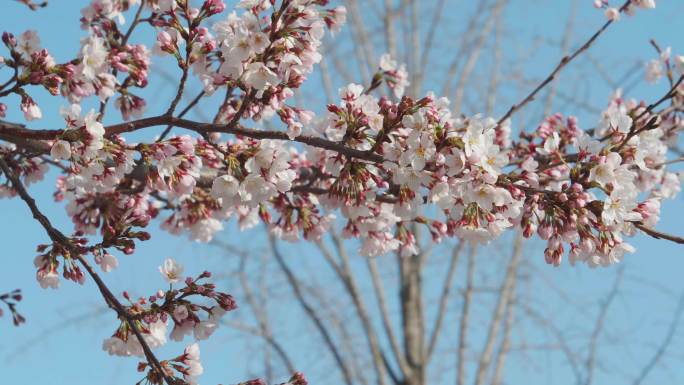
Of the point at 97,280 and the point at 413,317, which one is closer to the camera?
the point at 97,280

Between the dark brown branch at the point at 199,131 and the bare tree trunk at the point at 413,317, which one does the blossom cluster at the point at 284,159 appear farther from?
the bare tree trunk at the point at 413,317

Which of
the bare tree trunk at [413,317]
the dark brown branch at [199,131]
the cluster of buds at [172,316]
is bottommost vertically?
the cluster of buds at [172,316]

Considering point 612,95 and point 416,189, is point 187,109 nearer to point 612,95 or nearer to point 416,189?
point 416,189

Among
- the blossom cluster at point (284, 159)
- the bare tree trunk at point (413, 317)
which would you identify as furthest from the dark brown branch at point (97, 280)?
the bare tree trunk at point (413, 317)

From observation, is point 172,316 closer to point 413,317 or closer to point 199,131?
point 199,131

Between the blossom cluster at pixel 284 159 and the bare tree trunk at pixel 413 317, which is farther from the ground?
the bare tree trunk at pixel 413 317

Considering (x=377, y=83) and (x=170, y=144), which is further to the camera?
(x=377, y=83)

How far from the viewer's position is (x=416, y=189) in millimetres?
1807

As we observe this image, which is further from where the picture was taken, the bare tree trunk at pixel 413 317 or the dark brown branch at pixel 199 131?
A: the bare tree trunk at pixel 413 317

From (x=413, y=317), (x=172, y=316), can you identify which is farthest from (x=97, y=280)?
(x=413, y=317)

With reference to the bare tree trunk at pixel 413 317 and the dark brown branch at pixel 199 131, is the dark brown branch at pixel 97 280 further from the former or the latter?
the bare tree trunk at pixel 413 317

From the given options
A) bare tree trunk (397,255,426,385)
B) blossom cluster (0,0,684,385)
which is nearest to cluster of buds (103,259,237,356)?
blossom cluster (0,0,684,385)

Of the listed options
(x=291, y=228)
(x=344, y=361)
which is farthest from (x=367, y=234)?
(x=344, y=361)

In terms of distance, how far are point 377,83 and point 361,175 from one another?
0.47m
